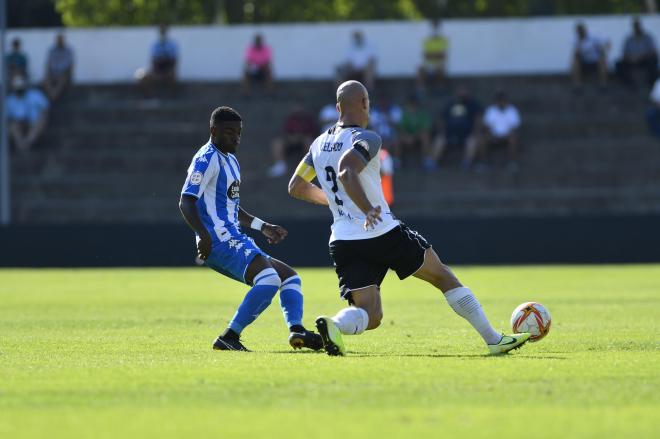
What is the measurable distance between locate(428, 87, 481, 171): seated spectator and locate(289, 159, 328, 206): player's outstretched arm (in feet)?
75.5

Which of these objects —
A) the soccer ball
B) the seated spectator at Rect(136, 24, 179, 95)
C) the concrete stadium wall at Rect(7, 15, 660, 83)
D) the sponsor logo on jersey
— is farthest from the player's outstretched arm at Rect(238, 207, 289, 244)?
the concrete stadium wall at Rect(7, 15, 660, 83)

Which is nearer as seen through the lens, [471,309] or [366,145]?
[366,145]

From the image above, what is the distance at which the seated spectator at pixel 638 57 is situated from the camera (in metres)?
35.7

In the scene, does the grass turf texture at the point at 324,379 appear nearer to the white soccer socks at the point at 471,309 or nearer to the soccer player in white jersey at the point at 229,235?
the white soccer socks at the point at 471,309

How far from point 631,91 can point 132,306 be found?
22.1m

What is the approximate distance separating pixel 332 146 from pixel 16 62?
92.6 ft

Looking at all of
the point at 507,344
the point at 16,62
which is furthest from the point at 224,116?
the point at 16,62

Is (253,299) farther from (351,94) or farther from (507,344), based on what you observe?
(507,344)

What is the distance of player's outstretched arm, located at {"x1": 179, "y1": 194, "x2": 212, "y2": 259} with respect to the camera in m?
10.5

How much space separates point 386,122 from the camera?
33.2 metres

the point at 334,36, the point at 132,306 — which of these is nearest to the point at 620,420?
the point at 132,306

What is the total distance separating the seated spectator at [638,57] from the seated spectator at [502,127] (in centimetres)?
405

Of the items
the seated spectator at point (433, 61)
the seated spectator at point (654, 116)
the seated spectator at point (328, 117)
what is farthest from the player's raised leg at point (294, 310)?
the seated spectator at point (433, 61)

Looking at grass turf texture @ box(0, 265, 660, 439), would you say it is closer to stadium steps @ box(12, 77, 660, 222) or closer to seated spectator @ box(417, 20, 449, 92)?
stadium steps @ box(12, 77, 660, 222)
